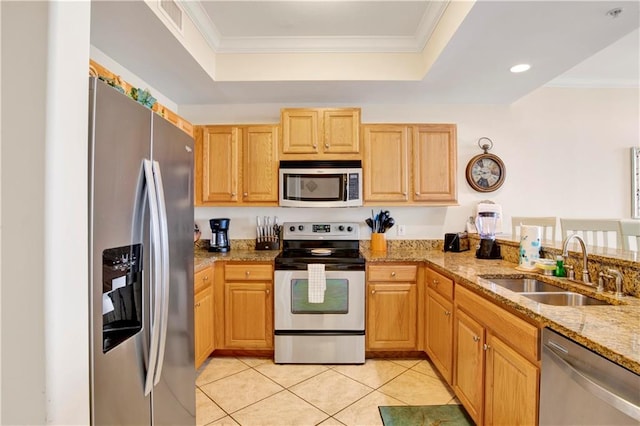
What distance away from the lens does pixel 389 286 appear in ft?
8.60

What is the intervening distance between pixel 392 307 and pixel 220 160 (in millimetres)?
2144

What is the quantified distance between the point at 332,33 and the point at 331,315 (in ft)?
7.99

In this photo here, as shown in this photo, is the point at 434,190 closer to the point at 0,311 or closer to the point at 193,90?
the point at 193,90

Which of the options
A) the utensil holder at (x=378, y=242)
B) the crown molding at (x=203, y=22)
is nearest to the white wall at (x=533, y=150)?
the utensil holder at (x=378, y=242)

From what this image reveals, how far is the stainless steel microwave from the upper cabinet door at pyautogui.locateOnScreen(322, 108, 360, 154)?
5.3 inches

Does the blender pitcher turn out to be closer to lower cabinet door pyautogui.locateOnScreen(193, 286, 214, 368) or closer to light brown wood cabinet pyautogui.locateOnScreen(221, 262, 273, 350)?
light brown wood cabinet pyautogui.locateOnScreen(221, 262, 273, 350)

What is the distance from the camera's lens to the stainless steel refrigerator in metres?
0.85

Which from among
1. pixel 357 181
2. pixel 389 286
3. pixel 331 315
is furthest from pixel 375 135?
pixel 331 315

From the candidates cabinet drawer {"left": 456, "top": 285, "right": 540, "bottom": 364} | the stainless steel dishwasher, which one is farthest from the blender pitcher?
the stainless steel dishwasher

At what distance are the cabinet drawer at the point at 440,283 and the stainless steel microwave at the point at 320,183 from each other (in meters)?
0.91

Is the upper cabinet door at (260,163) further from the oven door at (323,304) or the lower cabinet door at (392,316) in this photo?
the lower cabinet door at (392,316)

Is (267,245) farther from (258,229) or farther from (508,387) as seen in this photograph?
(508,387)

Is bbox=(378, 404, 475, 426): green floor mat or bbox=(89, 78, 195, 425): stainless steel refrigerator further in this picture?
bbox=(378, 404, 475, 426): green floor mat

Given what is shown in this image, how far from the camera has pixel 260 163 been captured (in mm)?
2922
